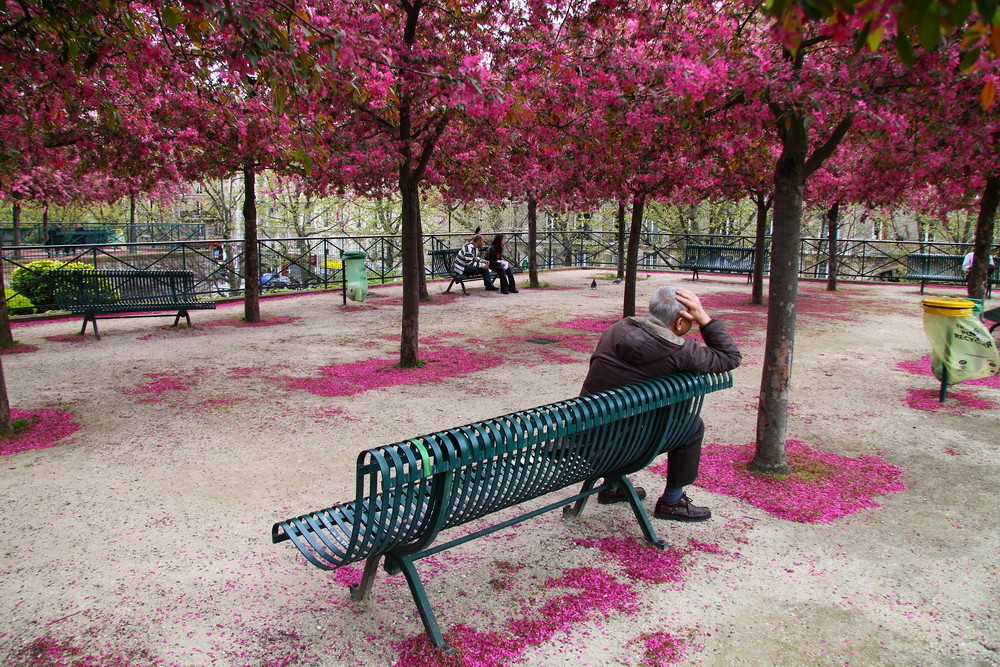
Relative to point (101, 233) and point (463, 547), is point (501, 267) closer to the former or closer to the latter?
point (463, 547)

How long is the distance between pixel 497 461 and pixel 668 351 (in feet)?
4.23

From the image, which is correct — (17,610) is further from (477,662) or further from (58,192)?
(58,192)

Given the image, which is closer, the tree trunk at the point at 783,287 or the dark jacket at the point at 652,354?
the dark jacket at the point at 652,354

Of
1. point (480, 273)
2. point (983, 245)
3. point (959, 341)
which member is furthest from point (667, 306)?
point (480, 273)

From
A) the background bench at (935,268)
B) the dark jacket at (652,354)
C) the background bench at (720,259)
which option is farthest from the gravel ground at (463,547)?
the background bench at (720,259)

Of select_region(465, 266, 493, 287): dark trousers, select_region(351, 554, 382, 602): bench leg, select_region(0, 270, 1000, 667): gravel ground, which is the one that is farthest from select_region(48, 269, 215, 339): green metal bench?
select_region(351, 554, 382, 602): bench leg

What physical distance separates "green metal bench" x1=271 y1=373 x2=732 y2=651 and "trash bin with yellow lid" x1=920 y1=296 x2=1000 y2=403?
157 inches

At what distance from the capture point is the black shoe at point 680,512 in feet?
14.0

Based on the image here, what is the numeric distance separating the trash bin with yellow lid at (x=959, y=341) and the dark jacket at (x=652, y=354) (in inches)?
150

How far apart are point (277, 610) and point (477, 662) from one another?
104cm

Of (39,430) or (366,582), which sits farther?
(39,430)

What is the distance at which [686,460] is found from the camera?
13.6ft

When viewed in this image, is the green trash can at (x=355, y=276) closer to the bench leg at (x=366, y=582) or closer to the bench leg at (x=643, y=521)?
the bench leg at (x=643, y=521)

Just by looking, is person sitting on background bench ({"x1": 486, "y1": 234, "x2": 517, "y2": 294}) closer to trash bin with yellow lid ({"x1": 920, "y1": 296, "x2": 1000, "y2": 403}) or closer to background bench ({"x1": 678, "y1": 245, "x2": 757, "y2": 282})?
background bench ({"x1": 678, "y1": 245, "x2": 757, "y2": 282})
